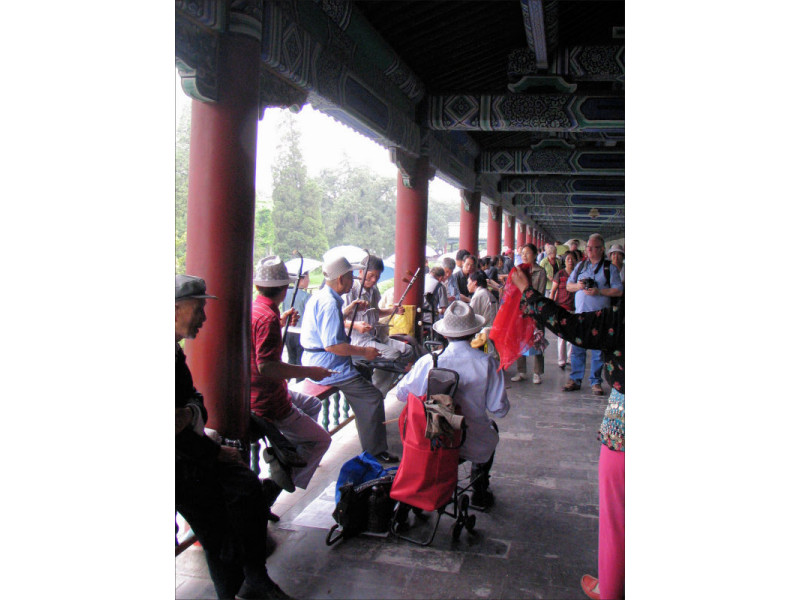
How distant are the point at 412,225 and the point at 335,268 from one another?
12.3 ft

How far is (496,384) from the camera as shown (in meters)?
3.20

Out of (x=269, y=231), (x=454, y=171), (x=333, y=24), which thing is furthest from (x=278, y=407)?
(x=269, y=231)

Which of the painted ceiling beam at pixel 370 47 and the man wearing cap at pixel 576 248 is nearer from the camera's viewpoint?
the painted ceiling beam at pixel 370 47

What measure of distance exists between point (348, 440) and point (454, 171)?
5.11 meters

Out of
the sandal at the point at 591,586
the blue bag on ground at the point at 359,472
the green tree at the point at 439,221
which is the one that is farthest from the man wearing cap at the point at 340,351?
the green tree at the point at 439,221

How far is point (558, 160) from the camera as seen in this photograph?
10.4 m

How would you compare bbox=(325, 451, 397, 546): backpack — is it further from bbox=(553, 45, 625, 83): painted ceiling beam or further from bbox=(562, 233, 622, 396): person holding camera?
bbox=(553, 45, 625, 83): painted ceiling beam

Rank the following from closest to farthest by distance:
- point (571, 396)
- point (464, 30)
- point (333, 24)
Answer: point (333, 24)
point (464, 30)
point (571, 396)

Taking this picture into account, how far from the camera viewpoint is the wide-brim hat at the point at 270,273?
3.17 m

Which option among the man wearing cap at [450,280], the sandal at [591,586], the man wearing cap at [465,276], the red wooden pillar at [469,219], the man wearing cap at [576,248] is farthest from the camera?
the red wooden pillar at [469,219]

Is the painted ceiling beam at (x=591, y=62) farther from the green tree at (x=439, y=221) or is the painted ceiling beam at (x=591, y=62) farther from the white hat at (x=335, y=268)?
the green tree at (x=439, y=221)

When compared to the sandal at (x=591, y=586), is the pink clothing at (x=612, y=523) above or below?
above

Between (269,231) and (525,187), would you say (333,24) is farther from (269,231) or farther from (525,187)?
(269,231)

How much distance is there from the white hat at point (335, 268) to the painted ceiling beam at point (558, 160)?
7.06m
